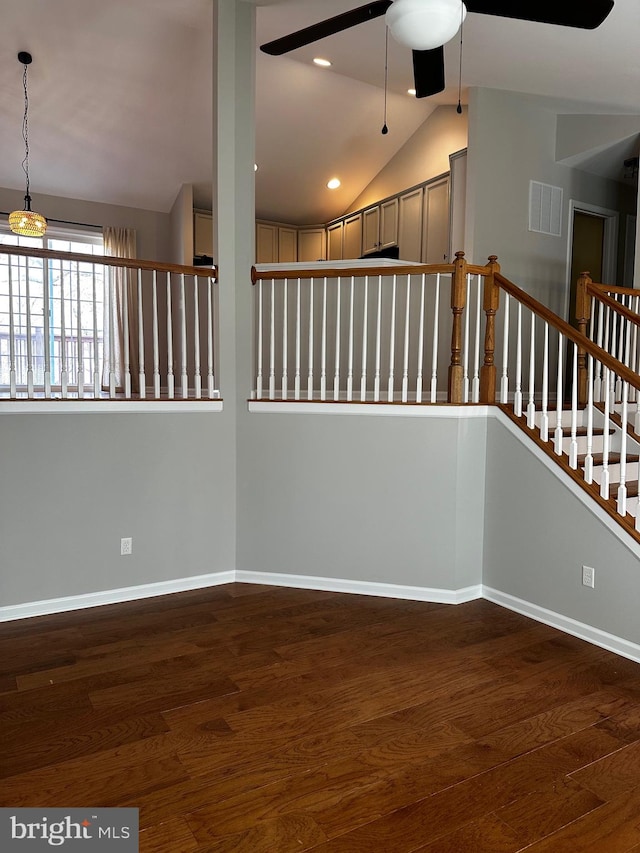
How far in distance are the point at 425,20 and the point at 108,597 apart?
352cm

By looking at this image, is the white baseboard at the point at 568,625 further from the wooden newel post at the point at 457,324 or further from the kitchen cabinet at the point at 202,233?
the kitchen cabinet at the point at 202,233

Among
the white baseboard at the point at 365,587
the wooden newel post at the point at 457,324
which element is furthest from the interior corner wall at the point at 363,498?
the wooden newel post at the point at 457,324

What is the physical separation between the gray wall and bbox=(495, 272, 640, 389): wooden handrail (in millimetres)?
2077

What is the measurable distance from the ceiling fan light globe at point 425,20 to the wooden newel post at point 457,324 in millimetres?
1437

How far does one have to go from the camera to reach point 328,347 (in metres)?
4.73

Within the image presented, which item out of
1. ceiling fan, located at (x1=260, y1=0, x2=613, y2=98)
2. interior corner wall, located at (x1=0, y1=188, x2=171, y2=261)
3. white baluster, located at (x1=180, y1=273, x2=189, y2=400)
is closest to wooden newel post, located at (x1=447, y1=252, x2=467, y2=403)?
ceiling fan, located at (x1=260, y1=0, x2=613, y2=98)

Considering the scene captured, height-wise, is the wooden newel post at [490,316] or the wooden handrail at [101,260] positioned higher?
the wooden handrail at [101,260]

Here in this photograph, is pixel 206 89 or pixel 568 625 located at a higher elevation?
pixel 206 89

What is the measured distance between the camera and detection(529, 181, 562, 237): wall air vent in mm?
6004

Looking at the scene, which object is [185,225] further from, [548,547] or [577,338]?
[548,547]

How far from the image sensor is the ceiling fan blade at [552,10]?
286 cm

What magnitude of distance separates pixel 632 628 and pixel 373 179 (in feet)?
21.2

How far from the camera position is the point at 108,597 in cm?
377

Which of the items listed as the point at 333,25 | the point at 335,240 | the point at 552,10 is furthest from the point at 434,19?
the point at 335,240
